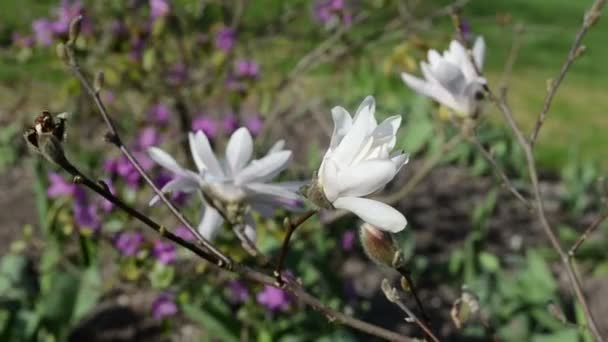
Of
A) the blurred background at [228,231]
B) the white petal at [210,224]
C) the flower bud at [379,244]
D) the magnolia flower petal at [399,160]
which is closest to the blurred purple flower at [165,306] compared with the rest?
the blurred background at [228,231]

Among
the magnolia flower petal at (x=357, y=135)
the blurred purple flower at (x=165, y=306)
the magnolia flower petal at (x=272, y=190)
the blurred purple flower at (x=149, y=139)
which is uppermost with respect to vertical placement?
the magnolia flower petal at (x=357, y=135)

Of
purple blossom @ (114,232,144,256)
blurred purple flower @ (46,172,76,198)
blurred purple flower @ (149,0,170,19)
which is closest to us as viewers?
purple blossom @ (114,232,144,256)

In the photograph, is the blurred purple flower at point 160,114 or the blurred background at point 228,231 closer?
the blurred background at point 228,231

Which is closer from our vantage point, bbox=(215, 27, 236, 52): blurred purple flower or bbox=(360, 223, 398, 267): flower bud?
bbox=(360, 223, 398, 267): flower bud

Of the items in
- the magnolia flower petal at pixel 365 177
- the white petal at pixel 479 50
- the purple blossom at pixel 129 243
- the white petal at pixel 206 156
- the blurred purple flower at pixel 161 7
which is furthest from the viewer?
the blurred purple flower at pixel 161 7

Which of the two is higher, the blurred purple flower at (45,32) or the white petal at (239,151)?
the blurred purple flower at (45,32)

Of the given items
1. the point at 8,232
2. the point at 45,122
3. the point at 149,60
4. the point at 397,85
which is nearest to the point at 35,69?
the point at 8,232

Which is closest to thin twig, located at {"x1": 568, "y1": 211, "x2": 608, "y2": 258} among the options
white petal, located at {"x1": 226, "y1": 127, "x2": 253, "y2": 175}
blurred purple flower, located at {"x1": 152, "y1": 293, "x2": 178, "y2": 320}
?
white petal, located at {"x1": 226, "y1": 127, "x2": 253, "y2": 175}

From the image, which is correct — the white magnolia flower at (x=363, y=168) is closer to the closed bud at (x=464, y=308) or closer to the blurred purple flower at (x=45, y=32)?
the closed bud at (x=464, y=308)

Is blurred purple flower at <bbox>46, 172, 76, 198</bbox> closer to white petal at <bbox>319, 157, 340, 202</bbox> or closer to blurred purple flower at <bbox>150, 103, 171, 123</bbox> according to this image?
blurred purple flower at <bbox>150, 103, 171, 123</bbox>
